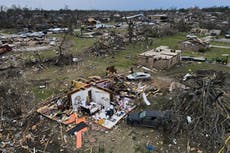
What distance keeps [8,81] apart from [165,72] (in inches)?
451

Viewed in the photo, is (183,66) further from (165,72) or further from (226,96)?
(226,96)

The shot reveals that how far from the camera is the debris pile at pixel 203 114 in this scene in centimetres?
1017

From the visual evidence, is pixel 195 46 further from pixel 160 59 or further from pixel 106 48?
pixel 106 48

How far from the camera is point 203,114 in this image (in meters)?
11.1

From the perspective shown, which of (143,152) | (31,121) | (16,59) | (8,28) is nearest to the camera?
(143,152)

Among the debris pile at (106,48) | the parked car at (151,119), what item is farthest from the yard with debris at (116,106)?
the debris pile at (106,48)

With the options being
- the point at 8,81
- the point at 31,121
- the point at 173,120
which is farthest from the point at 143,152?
the point at 8,81

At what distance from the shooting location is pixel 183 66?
2062cm

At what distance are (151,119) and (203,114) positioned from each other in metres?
2.29

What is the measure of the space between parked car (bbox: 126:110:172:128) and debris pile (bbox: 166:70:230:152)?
1.66 ft

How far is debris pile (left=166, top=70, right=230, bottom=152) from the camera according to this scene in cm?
1017

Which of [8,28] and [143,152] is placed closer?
[143,152]

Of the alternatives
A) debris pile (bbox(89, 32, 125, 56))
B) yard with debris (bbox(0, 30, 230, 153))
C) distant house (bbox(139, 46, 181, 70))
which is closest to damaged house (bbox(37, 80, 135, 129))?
yard with debris (bbox(0, 30, 230, 153))

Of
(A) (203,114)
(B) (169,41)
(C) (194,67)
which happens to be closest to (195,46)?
(B) (169,41)
